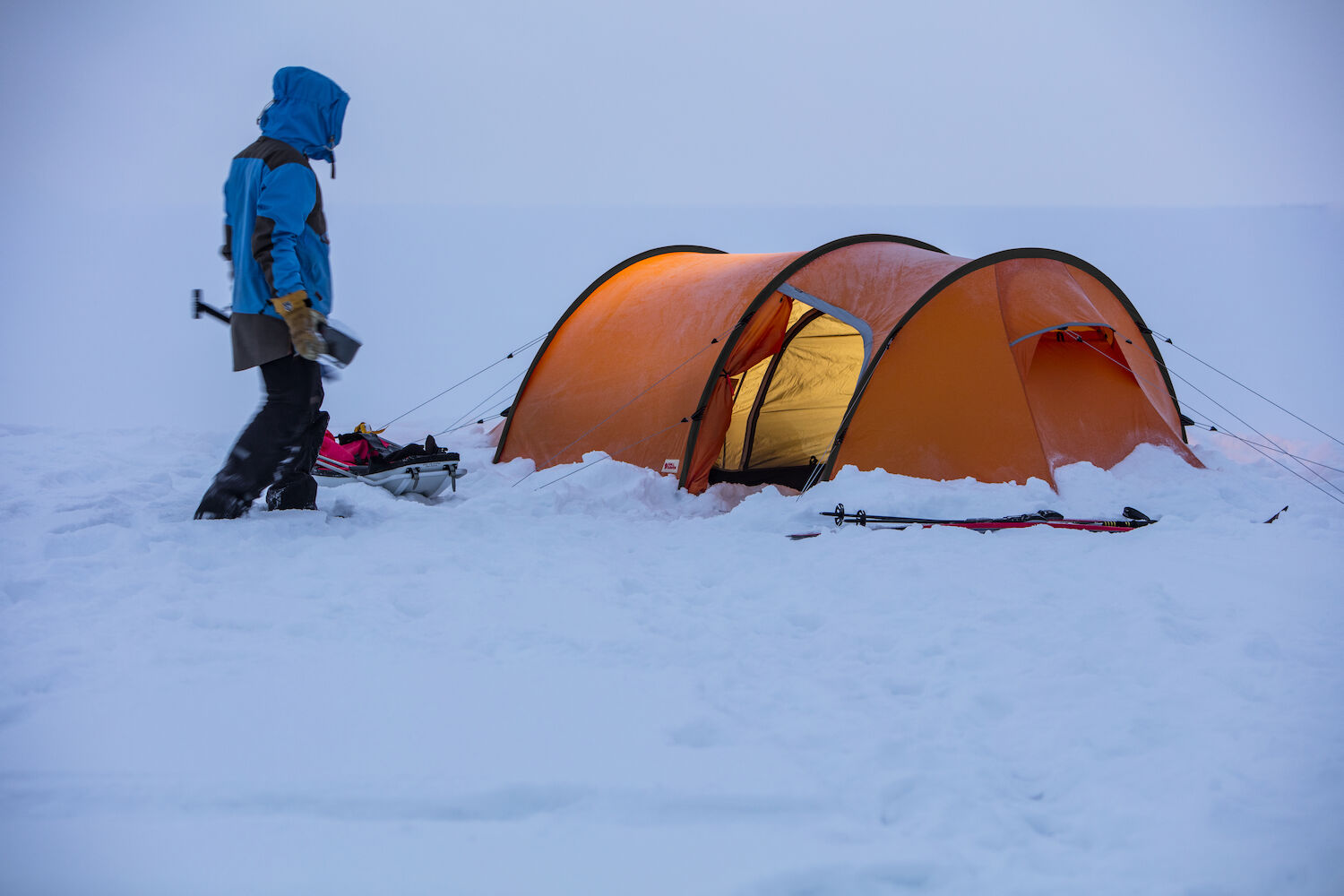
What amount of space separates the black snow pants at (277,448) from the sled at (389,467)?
101 cm

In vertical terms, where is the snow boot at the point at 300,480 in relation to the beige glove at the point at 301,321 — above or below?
below

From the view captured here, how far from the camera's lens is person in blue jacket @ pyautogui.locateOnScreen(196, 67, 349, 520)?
12.6 feet

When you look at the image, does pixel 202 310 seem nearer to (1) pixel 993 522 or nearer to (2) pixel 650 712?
(2) pixel 650 712

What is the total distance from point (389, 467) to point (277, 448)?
1354 millimetres

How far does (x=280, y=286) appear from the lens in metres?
3.80

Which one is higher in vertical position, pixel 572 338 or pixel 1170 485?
pixel 572 338

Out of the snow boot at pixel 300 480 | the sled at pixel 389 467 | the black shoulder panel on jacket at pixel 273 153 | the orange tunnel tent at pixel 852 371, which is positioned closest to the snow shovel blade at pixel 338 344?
the snow boot at pixel 300 480

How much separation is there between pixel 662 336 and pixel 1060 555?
10.7 feet

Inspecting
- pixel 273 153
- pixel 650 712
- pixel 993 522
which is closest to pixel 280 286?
pixel 273 153

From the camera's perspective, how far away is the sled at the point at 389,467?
521cm

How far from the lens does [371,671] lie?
2449mm

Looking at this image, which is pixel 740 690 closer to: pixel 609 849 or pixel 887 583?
pixel 609 849

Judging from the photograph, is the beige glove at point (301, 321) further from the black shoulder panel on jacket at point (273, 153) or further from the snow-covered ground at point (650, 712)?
the snow-covered ground at point (650, 712)

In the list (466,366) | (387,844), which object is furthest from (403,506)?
(466,366)
